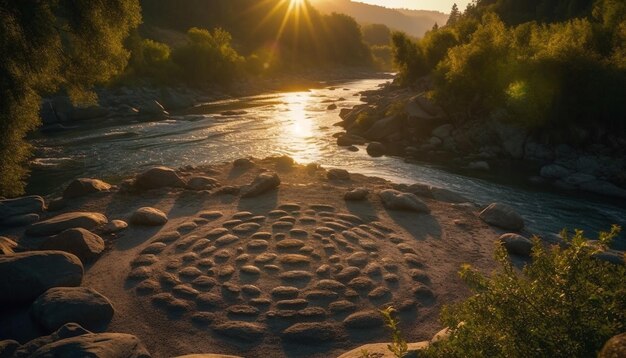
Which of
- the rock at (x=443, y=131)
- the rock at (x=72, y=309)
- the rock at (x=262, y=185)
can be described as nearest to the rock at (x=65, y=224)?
the rock at (x=72, y=309)

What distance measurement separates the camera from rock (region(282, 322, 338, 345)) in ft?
25.7

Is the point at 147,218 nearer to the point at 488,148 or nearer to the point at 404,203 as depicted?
the point at 404,203

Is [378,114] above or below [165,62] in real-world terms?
below

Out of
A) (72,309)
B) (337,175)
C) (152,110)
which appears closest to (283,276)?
(72,309)

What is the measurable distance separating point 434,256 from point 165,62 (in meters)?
54.0

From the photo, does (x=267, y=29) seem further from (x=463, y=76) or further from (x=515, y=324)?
(x=515, y=324)

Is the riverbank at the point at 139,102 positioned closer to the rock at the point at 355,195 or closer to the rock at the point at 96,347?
the rock at the point at 355,195

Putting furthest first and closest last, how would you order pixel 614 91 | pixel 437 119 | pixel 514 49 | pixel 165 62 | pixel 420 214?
pixel 165 62
pixel 437 119
pixel 514 49
pixel 614 91
pixel 420 214

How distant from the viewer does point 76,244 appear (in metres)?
10.8

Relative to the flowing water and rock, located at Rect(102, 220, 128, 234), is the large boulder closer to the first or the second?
rock, located at Rect(102, 220, 128, 234)

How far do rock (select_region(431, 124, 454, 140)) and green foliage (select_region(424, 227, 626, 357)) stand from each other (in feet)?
81.7

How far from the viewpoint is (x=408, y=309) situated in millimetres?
8914

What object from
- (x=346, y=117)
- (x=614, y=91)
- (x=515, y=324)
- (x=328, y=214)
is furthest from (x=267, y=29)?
(x=515, y=324)

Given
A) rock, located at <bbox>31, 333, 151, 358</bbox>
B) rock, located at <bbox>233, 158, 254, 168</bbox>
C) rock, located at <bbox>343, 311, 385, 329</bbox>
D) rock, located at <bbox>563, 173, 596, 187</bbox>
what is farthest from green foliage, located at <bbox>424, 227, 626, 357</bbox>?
rock, located at <bbox>563, 173, 596, 187</bbox>
